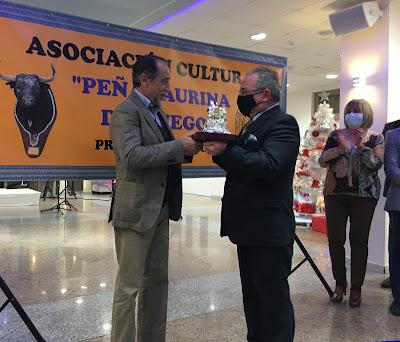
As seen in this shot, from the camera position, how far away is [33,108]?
2299mm

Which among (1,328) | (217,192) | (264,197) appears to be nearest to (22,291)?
(1,328)

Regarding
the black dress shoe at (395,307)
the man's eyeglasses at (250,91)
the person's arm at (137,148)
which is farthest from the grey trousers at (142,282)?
the black dress shoe at (395,307)

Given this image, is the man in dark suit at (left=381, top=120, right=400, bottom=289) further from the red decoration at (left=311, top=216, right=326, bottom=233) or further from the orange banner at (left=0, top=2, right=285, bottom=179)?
the red decoration at (left=311, top=216, right=326, bottom=233)

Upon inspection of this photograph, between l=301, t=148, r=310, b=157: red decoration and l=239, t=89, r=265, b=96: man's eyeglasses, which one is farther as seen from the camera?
l=301, t=148, r=310, b=157: red decoration

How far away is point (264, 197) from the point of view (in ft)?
5.74

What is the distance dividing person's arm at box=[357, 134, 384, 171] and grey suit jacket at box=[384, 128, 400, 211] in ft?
0.16

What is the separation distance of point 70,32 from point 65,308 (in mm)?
1823

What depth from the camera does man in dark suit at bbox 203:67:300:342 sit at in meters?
1.72

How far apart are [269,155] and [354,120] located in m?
1.67

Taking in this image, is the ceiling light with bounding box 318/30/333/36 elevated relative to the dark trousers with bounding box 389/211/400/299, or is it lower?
elevated

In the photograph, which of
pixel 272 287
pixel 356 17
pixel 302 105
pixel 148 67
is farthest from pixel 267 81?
pixel 302 105

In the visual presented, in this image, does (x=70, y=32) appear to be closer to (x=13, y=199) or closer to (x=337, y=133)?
(x=337, y=133)

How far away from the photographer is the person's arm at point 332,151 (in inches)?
122

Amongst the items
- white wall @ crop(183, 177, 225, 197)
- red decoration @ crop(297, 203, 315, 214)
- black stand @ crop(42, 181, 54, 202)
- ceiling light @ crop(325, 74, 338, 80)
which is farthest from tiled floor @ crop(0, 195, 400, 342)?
white wall @ crop(183, 177, 225, 197)
